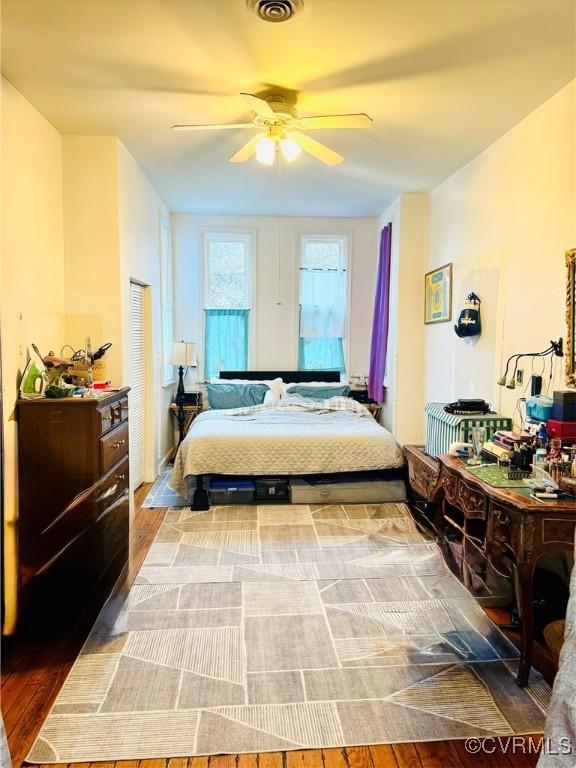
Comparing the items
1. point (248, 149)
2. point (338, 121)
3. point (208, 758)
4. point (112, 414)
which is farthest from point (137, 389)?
point (208, 758)

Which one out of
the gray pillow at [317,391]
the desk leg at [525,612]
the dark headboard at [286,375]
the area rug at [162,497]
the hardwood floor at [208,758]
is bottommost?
the hardwood floor at [208,758]

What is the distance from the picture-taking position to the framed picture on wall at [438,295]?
436 cm

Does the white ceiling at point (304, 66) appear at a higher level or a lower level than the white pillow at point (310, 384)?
higher

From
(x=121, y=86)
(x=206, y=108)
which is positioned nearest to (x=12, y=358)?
(x=121, y=86)

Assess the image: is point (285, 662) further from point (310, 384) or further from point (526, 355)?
point (310, 384)

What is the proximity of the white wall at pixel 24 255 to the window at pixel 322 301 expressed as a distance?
127 inches

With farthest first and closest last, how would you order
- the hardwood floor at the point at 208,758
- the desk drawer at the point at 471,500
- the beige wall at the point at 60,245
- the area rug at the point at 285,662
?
1. the beige wall at the point at 60,245
2. the desk drawer at the point at 471,500
3. the area rug at the point at 285,662
4. the hardwood floor at the point at 208,758

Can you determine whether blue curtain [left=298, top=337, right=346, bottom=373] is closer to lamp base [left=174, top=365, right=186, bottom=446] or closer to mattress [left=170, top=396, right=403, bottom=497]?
lamp base [left=174, top=365, right=186, bottom=446]

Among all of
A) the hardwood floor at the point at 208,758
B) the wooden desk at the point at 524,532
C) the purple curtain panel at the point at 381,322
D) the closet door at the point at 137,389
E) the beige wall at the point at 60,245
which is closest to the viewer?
the hardwood floor at the point at 208,758

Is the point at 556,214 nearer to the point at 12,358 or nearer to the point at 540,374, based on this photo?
the point at 540,374

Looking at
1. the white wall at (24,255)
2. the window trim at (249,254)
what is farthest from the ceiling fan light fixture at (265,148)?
the window trim at (249,254)

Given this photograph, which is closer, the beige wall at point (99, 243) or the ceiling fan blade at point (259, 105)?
the ceiling fan blade at point (259, 105)

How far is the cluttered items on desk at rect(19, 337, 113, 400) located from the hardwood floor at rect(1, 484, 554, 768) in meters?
1.23

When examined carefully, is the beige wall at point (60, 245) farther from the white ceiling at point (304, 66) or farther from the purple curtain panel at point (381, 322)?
the purple curtain panel at point (381, 322)
